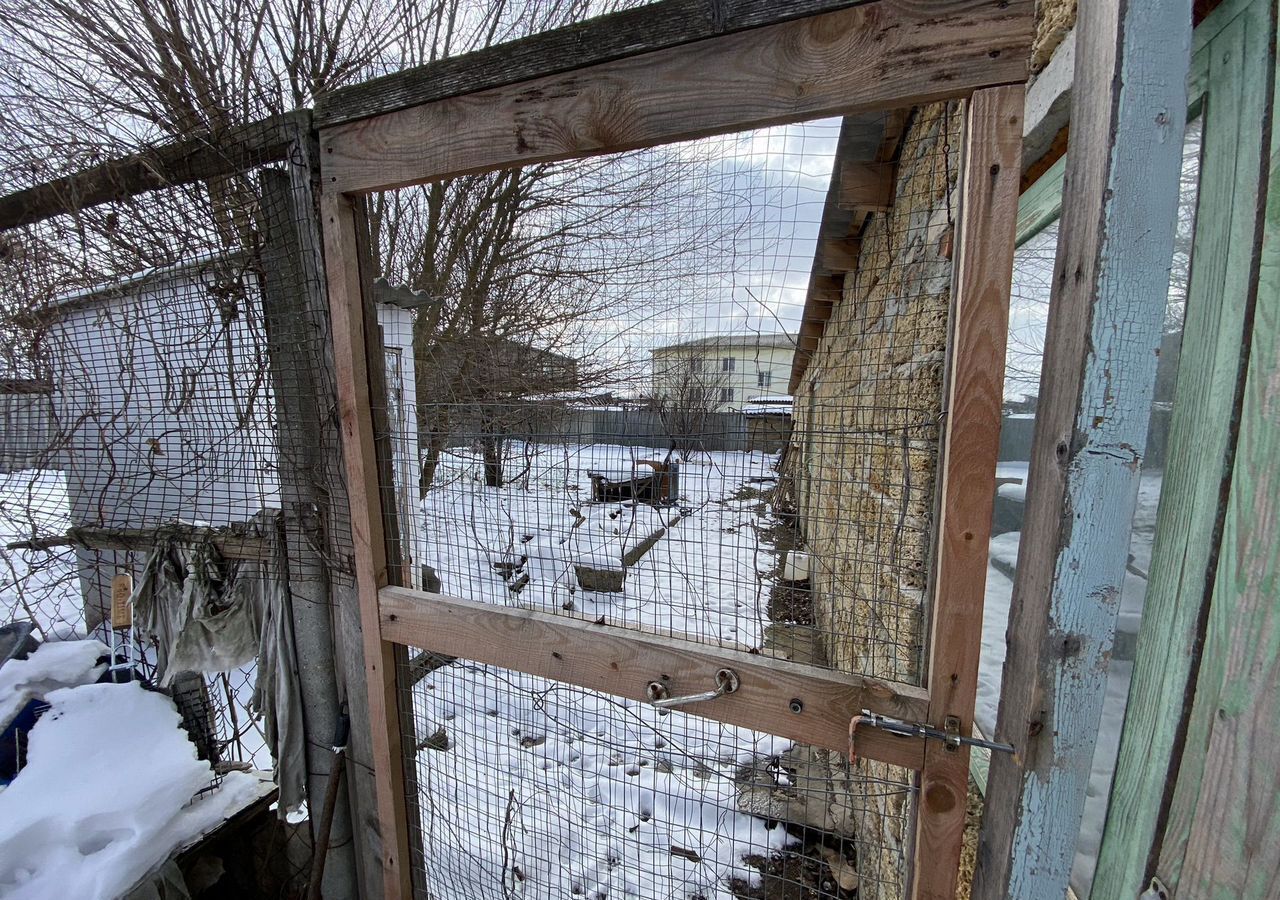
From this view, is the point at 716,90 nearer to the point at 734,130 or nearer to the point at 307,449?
the point at 734,130

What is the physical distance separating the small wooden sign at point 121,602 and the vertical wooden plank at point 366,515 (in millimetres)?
1344

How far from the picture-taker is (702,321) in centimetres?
183

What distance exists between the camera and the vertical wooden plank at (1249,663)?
23.2 inches

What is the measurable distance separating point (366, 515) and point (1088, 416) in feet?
5.45

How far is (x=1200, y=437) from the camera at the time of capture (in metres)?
0.69

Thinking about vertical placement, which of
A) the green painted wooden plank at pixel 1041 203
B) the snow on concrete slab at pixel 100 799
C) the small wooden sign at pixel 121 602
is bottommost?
the snow on concrete slab at pixel 100 799

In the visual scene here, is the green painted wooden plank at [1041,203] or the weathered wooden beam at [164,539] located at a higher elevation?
the green painted wooden plank at [1041,203]

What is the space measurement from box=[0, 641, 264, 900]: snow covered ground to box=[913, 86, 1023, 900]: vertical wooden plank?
2284 mm

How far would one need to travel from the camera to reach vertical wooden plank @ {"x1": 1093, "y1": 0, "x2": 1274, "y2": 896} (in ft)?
2.14

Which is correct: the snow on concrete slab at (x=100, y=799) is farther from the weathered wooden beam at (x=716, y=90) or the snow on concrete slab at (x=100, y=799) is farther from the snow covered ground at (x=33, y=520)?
the weathered wooden beam at (x=716, y=90)

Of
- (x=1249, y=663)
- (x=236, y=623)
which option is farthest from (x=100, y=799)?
(x=1249, y=663)

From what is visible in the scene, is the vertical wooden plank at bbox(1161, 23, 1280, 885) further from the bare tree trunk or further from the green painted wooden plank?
the bare tree trunk

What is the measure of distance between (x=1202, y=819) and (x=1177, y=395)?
1.87 feet

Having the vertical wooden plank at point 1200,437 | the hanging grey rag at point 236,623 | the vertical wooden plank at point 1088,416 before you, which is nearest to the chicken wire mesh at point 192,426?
the hanging grey rag at point 236,623
